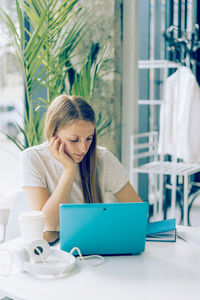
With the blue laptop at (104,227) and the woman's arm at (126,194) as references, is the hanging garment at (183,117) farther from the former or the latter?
the blue laptop at (104,227)

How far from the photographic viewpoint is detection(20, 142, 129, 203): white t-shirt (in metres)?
1.77

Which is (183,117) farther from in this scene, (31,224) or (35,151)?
(31,224)

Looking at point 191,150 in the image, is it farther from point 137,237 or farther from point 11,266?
point 11,266

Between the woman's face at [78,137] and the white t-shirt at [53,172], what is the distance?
0.47ft

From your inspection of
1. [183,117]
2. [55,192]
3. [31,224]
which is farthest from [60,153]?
[183,117]

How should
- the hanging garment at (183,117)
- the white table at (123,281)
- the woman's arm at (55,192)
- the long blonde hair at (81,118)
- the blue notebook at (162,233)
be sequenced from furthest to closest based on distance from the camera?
the hanging garment at (183,117)
the long blonde hair at (81,118)
the woman's arm at (55,192)
the blue notebook at (162,233)
the white table at (123,281)

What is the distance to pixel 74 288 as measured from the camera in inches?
39.9

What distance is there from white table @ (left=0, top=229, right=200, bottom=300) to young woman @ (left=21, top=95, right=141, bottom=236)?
0.50 meters

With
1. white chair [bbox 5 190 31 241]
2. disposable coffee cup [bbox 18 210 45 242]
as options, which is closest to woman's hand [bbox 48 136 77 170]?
white chair [bbox 5 190 31 241]

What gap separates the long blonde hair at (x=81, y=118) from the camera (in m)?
1.75

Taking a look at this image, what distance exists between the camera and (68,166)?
1.77 m

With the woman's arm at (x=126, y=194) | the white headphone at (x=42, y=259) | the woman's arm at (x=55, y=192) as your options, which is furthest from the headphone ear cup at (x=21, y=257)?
the woman's arm at (x=126, y=194)

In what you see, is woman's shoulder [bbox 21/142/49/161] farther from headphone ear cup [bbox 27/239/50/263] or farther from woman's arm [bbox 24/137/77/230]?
headphone ear cup [bbox 27/239/50/263]

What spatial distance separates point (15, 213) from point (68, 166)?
32cm
